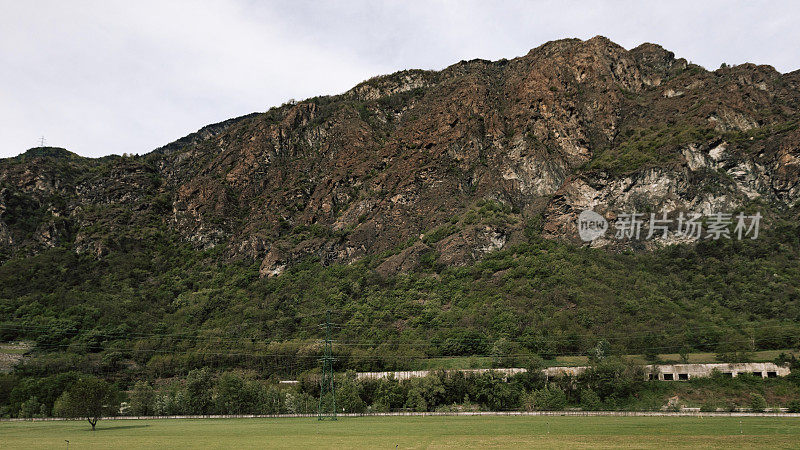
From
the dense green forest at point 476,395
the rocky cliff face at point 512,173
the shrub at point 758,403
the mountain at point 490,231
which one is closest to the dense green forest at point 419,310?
the mountain at point 490,231

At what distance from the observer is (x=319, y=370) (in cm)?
10369

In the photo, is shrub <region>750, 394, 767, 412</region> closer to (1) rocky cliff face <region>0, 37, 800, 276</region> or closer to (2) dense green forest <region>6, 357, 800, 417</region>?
(2) dense green forest <region>6, 357, 800, 417</region>

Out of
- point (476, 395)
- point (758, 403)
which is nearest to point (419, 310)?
point (476, 395)

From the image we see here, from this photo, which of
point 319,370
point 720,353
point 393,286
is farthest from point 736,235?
point 319,370

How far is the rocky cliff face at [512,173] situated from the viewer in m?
134

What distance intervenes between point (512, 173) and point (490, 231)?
30.9m

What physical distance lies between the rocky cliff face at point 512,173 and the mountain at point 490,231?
63 cm

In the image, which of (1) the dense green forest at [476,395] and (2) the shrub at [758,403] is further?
(1) the dense green forest at [476,395]

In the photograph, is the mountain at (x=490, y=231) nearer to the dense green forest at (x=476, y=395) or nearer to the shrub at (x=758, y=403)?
the dense green forest at (x=476, y=395)

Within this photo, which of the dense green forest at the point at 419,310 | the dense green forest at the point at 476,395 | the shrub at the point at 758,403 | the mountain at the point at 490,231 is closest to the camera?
the shrub at the point at 758,403

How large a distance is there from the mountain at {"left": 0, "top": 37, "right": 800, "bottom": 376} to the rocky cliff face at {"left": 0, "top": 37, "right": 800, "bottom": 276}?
2.05 feet

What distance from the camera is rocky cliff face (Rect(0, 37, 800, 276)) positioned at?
134 meters

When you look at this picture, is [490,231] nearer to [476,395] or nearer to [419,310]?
[419,310]

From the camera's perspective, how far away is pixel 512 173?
536 ft
